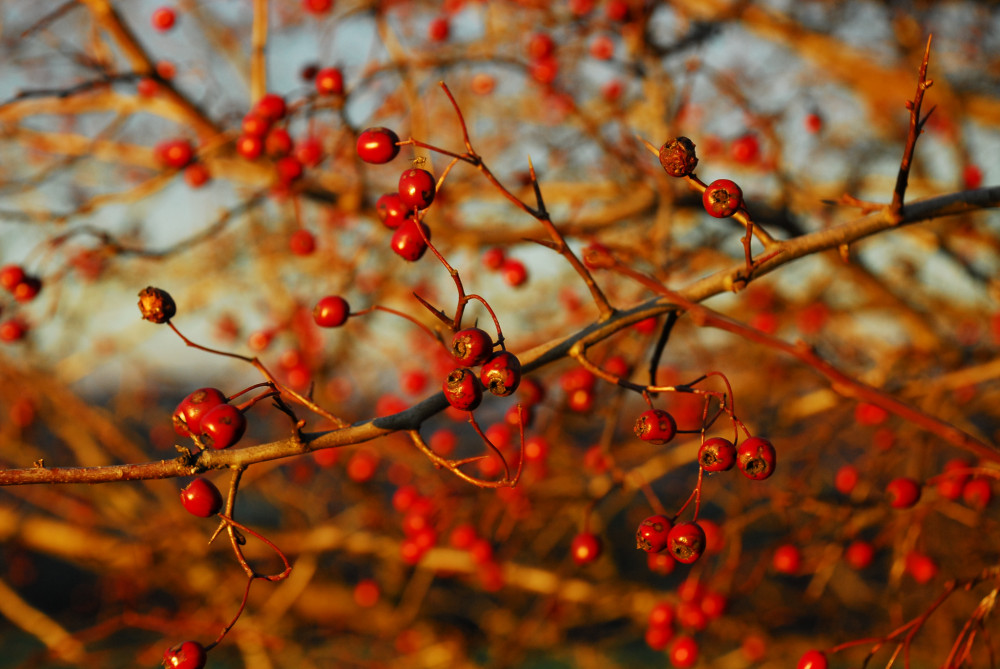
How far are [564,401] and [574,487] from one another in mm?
1230

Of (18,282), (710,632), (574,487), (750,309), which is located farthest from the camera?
(750,309)

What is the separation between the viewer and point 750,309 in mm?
5020

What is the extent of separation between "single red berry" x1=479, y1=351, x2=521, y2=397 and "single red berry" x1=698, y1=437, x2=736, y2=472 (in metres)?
0.41

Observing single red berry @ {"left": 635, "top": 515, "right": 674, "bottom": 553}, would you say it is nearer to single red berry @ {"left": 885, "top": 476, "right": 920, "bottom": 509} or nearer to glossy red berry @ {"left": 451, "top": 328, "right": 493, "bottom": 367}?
glossy red berry @ {"left": 451, "top": 328, "right": 493, "bottom": 367}

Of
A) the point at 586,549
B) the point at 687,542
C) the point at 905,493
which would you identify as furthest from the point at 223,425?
the point at 905,493

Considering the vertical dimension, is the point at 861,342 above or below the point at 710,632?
above

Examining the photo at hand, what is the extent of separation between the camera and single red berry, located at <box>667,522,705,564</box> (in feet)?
4.82

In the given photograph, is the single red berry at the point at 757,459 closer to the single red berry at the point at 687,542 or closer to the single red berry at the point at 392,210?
the single red berry at the point at 687,542

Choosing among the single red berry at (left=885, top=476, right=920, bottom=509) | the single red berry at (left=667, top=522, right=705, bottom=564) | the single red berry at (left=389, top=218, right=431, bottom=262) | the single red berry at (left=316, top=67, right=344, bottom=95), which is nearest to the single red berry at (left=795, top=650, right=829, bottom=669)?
the single red berry at (left=885, top=476, right=920, bottom=509)

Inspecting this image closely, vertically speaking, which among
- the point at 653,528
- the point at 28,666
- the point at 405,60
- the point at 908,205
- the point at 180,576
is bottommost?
the point at 28,666

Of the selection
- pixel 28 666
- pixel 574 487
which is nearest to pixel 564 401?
pixel 574 487

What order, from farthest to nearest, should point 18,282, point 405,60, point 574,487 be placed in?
point 574,487 < point 405,60 < point 18,282

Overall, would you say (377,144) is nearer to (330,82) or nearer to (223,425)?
(223,425)

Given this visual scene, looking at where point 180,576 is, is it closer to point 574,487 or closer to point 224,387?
point 224,387
